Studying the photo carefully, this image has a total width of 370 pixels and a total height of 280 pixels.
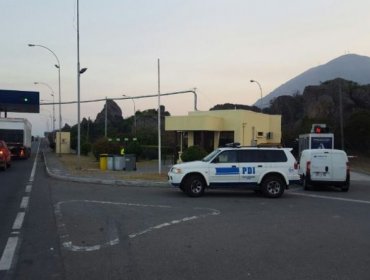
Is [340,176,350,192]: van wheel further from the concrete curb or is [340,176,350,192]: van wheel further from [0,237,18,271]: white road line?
[0,237,18,271]: white road line

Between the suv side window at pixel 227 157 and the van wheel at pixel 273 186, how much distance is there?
124 centimetres

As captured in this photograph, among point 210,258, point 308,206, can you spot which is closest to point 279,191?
point 308,206

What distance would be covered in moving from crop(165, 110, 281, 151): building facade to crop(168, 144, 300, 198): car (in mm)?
20661

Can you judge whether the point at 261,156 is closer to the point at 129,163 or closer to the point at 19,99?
the point at 129,163

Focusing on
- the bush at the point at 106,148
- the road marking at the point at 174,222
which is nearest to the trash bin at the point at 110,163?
the bush at the point at 106,148

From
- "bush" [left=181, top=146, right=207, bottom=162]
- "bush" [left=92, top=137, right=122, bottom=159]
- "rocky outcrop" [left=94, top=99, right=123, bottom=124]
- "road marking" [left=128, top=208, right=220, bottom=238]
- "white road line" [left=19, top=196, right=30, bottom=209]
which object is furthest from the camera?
"rocky outcrop" [left=94, top=99, right=123, bottom=124]

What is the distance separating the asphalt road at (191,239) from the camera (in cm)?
725

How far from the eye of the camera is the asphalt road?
725 centimetres

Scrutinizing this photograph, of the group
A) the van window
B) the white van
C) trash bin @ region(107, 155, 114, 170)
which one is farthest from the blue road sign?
the van window

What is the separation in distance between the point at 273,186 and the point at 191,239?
8.94 meters

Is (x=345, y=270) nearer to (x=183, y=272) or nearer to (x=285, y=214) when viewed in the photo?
(x=183, y=272)

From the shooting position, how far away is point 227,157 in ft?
59.9

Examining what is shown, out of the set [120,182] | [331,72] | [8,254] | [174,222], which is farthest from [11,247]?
[331,72]

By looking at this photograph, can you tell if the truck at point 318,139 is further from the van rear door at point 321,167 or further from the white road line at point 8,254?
the white road line at point 8,254
